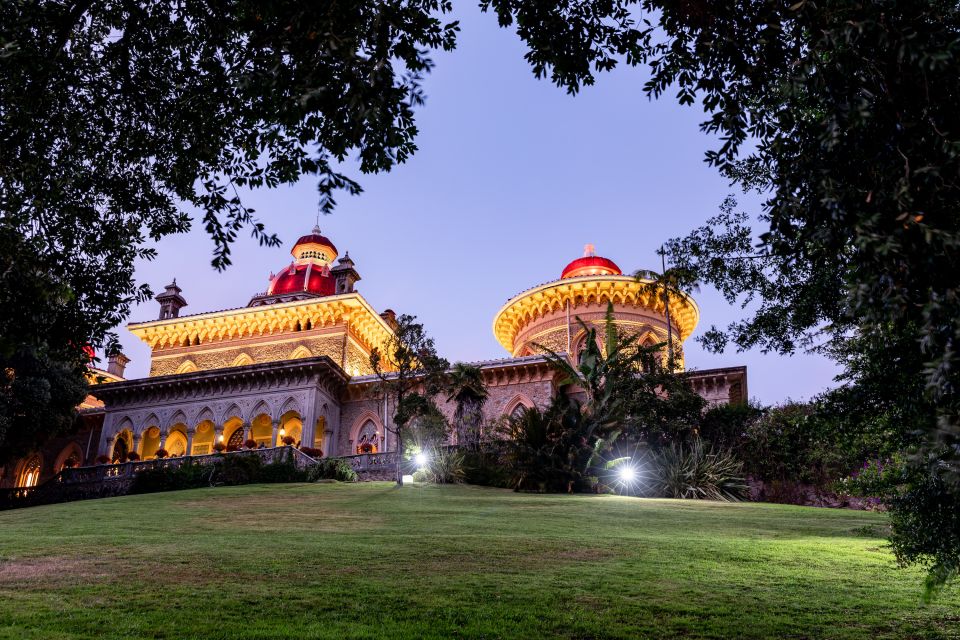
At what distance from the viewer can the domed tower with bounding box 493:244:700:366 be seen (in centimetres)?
3878

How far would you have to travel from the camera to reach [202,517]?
1447cm

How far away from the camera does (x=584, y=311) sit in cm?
3928

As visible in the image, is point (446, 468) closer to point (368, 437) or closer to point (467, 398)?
point (467, 398)

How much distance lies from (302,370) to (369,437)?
457cm

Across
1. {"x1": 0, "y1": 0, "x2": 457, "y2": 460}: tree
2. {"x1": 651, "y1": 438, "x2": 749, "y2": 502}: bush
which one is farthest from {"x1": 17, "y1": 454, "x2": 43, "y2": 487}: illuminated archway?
{"x1": 0, "y1": 0, "x2": 457, "y2": 460}: tree

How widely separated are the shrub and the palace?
6378mm

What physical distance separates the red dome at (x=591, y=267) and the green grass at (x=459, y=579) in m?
29.0

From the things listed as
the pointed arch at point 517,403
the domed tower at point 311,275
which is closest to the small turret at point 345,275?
the domed tower at point 311,275

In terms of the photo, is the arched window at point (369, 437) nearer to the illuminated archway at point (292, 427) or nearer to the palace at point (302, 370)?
the palace at point (302, 370)

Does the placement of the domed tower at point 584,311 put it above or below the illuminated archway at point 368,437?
above

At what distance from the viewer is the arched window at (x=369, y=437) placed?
3428cm

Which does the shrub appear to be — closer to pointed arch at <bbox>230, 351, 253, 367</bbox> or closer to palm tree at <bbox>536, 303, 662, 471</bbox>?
palm tree at <bbox>536, 303, 662, 471</bbox>

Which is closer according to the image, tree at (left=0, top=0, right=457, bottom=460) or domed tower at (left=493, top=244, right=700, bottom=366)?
tree at (left=0, top=0, right=457, bottom=460)

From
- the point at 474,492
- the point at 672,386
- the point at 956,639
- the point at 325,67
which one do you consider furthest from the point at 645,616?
the point at 672,386
